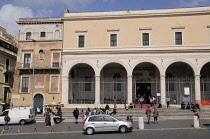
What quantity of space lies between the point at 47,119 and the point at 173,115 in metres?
12.0

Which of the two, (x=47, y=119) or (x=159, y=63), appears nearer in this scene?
(x=47, y=119)

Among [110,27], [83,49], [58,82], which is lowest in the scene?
[58,82]

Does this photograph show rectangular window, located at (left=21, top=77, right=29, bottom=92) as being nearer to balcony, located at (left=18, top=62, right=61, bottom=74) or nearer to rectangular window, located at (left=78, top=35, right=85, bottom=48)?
balcony, located at (left=18, top=62, right=61, bottom=74)

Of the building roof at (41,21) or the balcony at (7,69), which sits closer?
the building roof at (41,21)

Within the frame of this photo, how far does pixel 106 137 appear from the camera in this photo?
12.2m

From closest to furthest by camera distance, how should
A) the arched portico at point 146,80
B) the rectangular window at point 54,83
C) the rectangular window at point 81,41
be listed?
the rectangular window at point 54,83 < the rectangular window at point 81,41 < the arched portico at point 146,80

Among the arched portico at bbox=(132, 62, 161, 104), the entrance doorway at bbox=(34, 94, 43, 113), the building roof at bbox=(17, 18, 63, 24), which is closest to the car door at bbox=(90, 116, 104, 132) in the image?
the entrance doorway at bbox=(34, 94, 43, 113)

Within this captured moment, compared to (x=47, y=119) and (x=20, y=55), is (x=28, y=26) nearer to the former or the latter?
(x=20, y=55)

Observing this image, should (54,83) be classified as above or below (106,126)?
above

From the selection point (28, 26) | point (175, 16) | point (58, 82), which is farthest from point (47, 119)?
point (175, 16)

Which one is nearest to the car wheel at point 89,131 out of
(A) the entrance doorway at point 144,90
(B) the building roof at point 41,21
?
(A) the entrance doorway at point 144,90

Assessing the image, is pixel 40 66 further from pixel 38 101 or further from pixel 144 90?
pixel 144 90

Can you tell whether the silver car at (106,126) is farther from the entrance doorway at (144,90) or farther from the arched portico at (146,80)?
the entrance doorway at (144,90)

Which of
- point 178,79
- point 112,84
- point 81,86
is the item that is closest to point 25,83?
point 81,86
